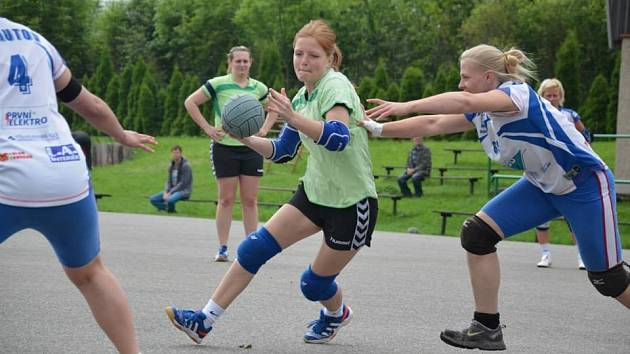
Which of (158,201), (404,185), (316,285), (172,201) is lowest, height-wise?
(158,201)

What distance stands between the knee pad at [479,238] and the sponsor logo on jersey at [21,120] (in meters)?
2.83

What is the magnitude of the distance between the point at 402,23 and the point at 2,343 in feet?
168

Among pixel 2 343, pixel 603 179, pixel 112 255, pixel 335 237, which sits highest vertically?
pixel 603 179

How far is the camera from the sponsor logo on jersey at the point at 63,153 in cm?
414

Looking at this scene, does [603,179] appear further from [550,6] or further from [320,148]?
[550,6]

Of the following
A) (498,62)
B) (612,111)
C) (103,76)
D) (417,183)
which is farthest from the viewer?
(103,76)

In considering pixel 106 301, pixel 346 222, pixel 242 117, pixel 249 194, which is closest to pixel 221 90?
pixel 249 194

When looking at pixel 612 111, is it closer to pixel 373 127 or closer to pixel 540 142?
pixel 540 142

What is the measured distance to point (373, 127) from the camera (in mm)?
5777

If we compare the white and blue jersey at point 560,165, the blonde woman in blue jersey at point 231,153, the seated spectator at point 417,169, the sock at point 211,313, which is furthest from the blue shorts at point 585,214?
the seated spectator at point 417,169

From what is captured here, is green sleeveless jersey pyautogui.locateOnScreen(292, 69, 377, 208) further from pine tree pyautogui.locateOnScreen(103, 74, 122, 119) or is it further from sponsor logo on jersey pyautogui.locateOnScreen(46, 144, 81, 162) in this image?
pine tree pyautogui.locateOnScreen(103, 74, 122, 119)

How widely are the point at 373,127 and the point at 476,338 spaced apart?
4.61 ft

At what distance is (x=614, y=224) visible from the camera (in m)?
5.84

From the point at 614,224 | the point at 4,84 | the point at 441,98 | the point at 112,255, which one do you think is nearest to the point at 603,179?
the point at 614,224
